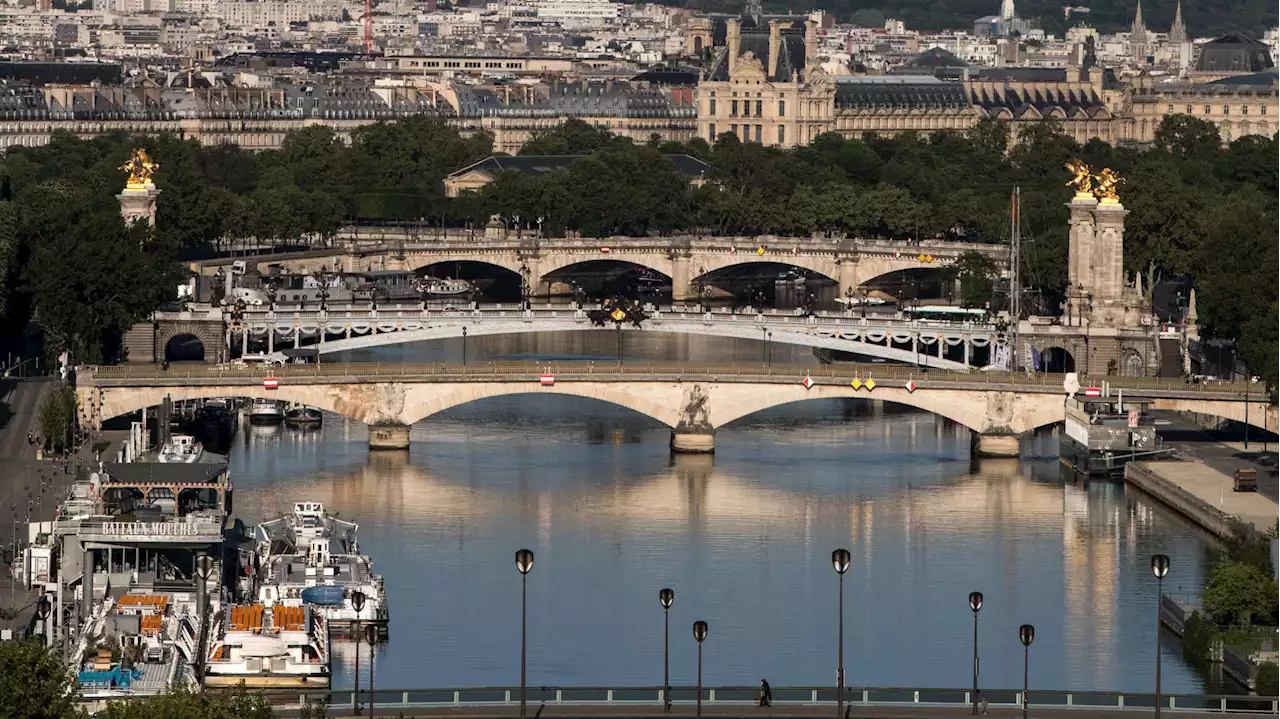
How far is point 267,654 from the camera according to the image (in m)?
55.8

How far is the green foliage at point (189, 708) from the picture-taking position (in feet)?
146

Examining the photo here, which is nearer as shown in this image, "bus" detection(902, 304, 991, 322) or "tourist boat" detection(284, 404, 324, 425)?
"tourist boat" detection(284, 404, 324, 425)

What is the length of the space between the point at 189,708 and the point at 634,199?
94.1 meters

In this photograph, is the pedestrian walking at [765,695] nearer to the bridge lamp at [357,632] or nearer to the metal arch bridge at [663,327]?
the bridge lamp at [357,632]

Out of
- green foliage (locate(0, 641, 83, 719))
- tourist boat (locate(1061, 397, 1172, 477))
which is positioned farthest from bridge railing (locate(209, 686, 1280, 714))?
tourist boat (locate(1061, 397, 1172, 477))

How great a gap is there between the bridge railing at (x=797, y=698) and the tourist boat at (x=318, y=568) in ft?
21.5

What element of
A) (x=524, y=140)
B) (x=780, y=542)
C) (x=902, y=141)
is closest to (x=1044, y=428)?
(x=780, y=542)

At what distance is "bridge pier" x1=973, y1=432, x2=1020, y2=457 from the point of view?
3241 inches

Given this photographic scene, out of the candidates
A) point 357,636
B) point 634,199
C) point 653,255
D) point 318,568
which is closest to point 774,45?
point 634,199

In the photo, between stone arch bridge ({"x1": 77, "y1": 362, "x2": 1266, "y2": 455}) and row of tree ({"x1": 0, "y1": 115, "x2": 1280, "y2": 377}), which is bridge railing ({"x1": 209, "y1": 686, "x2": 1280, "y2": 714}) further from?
stone arch bridge ({"x1": 77, "y1": 362, "x2": 1266, "y2": 455})

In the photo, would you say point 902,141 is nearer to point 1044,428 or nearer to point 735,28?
point 735,28

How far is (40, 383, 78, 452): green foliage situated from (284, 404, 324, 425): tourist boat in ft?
28.8

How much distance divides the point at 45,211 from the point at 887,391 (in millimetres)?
28698

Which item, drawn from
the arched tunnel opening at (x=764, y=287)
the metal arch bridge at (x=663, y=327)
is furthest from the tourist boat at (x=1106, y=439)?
the arched tunnel opening at (x=764, y=287)
